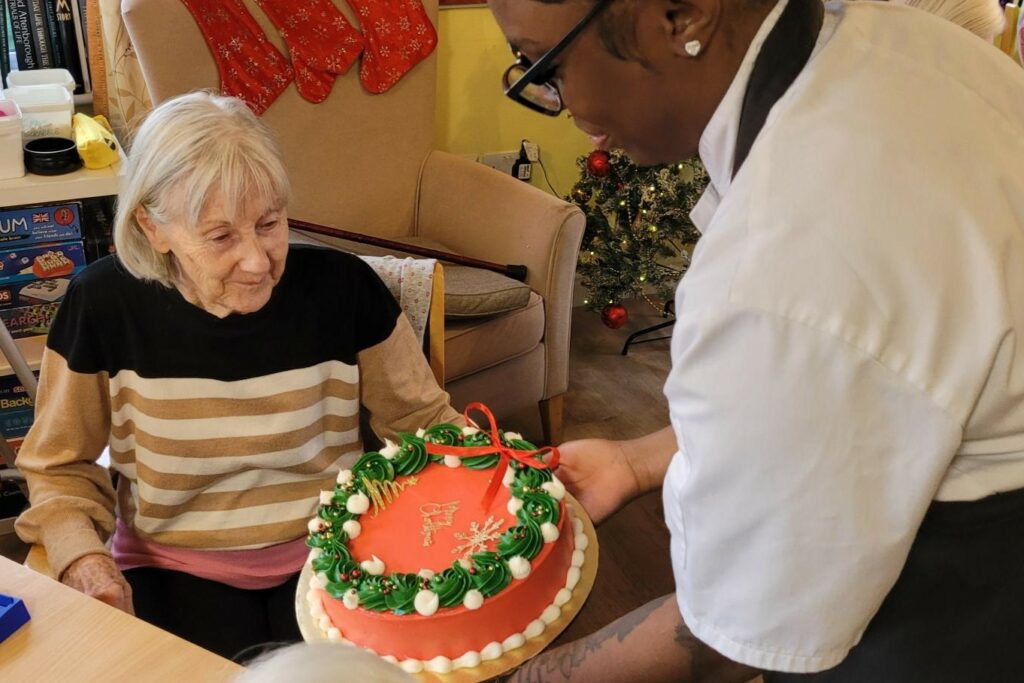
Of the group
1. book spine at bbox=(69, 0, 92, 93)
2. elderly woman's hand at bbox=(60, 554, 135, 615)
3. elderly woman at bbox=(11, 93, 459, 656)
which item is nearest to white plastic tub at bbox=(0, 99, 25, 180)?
book spine at bbox=(69, 0, 92, 93)

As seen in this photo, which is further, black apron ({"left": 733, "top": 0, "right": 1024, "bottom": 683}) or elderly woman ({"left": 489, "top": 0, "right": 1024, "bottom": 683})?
black apron ({"left": 733, "top": 0, "right": 1024, "bottom": 683})

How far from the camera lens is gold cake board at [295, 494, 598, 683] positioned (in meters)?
1.27

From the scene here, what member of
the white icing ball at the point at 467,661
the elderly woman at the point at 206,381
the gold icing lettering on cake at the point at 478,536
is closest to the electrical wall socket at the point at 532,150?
the elderly woman at the point at 206,381

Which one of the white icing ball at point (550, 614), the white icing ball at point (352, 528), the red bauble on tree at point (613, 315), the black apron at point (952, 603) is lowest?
the red bauble on tree at point (613, 315)

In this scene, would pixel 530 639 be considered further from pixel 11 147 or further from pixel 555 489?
pixel 11 147

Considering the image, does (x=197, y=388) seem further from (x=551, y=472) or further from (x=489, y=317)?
(x=489, y=317)

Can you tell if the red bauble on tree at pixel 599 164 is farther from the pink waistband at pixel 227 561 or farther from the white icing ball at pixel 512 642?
the white icing ball at pixel 512 642

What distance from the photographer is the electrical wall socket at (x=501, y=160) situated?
3645mm

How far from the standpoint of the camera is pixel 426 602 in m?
1.28

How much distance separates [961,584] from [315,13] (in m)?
2.58

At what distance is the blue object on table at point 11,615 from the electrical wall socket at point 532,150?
2.79m

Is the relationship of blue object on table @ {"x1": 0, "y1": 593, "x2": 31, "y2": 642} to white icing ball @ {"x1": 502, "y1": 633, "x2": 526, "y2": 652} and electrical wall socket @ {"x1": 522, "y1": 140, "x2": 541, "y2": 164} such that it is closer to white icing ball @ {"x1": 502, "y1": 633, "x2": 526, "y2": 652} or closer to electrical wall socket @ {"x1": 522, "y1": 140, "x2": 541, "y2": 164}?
white icing ball @ {"x1": 502, "y1": 633, "x2": 526, "y2": 652}

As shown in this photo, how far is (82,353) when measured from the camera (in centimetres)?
153

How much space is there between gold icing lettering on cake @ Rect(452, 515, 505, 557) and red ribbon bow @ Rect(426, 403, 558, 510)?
4 centimetres
